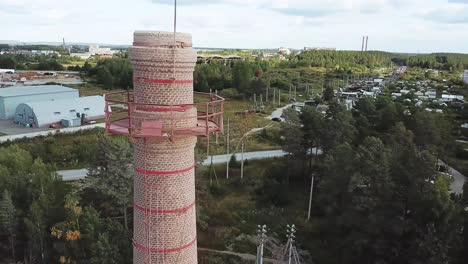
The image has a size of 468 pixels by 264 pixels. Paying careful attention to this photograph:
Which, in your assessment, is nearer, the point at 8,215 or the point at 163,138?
the point at 163,138

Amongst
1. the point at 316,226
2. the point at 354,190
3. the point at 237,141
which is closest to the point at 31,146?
the point at 237,141

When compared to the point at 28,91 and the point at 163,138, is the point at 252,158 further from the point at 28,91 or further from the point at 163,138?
the point at 28,91

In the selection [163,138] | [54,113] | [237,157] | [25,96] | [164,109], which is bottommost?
[237,157]

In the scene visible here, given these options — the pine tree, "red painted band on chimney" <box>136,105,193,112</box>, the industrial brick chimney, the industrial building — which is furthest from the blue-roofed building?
"red painted band on chimney" <box>136,105,193,112</box>

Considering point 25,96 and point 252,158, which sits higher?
point 25,96

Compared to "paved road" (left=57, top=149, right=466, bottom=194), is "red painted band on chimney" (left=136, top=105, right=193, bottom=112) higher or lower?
higher

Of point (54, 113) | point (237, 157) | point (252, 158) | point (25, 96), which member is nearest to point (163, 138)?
point (252, 158)

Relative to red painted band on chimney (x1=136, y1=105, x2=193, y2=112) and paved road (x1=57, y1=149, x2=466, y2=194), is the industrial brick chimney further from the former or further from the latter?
paved road (x1=57, y1=149, x2=466, y2=194)
